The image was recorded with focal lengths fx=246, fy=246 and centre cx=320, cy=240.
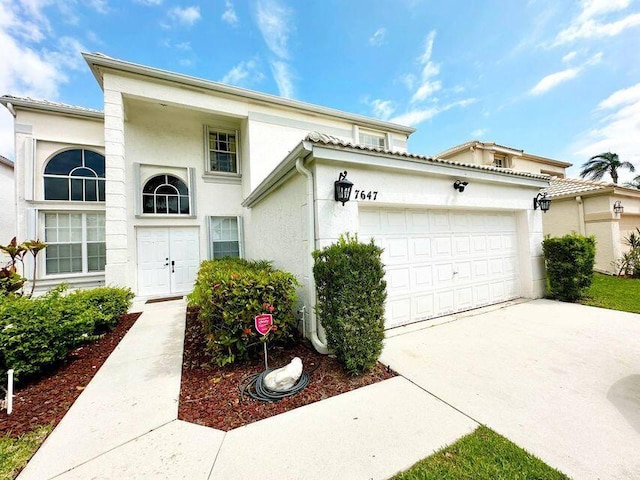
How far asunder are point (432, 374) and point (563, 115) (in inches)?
504

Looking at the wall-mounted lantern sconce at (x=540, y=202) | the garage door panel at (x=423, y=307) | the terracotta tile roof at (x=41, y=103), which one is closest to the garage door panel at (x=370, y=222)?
the garage door panel at (x=423, y=307)

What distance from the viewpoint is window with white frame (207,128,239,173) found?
31.2 feet

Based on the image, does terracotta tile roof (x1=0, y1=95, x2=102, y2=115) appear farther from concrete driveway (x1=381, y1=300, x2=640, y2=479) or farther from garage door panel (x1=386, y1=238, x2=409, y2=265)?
concrete driveway (x1=381, y1=300, x2=640, y2=479)

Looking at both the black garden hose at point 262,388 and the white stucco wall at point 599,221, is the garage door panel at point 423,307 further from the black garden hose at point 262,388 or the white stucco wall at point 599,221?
the white stucco wall at point 599,221

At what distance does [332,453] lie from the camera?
2154 mm

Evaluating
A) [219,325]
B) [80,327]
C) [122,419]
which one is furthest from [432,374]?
[80,327]

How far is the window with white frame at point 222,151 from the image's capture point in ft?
31.2

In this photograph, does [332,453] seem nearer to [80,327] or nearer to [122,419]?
[122,419]

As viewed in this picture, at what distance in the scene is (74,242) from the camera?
8.82 metres

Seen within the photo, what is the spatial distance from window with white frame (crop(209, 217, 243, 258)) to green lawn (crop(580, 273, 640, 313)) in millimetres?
10701

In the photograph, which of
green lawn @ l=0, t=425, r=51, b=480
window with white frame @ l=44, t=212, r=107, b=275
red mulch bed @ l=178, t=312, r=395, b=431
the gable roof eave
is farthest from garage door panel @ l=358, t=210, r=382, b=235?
window with white frame @ l=44, t=212, r=107, b=275

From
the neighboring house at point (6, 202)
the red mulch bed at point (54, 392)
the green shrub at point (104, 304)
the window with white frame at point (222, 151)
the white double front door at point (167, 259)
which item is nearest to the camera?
the red mulch bed at point (54, 392)

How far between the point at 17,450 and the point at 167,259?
7.08 meters

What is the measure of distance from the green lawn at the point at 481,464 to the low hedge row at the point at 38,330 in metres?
4.78
